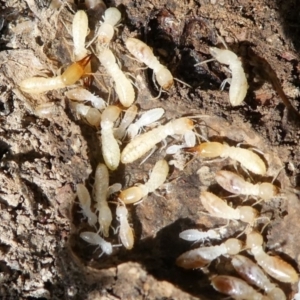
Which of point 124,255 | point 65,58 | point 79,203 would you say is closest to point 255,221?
point 124,255

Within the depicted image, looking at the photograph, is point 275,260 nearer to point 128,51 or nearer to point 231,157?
point 231,157

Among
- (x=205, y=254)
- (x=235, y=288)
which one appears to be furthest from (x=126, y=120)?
(x=235, y=288)

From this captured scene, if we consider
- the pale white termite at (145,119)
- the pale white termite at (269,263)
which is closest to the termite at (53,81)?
the pale white termite at (145,119)

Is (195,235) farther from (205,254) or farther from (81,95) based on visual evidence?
(81,95)

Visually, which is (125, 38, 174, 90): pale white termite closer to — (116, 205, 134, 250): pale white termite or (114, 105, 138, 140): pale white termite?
(114, 105, 138, 140): pale white termite

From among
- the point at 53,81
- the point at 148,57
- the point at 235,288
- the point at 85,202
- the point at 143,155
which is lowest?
the point at 235,288

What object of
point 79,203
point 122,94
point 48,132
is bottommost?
point 79,203
